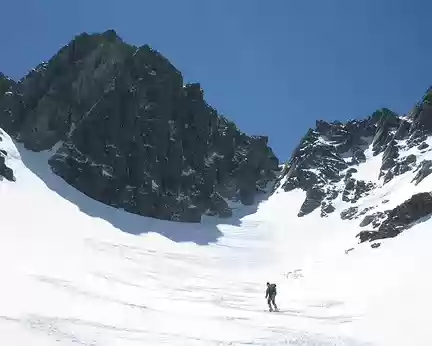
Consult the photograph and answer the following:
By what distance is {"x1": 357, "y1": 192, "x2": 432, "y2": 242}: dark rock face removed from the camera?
154 feet

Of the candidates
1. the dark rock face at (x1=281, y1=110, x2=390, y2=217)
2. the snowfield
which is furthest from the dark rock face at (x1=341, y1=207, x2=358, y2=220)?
the dark rock face at (x1=281, y1=110, x2=390, y2=217)

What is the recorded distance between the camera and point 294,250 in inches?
2338

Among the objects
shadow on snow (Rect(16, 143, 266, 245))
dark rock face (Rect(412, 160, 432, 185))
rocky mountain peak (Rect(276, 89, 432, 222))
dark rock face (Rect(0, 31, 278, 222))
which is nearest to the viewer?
dark rock face (Rect(412, 160, 432, 185))

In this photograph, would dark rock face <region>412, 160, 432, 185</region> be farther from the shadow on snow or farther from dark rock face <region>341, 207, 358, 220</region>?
the shadow on snow

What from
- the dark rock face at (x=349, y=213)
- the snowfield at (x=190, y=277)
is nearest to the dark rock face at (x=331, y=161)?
the dark rock face at (x=349, y=213)

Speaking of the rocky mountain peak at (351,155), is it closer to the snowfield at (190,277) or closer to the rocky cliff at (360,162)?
the rocky cliff at (360,162)

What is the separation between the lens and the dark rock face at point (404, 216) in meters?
47.1

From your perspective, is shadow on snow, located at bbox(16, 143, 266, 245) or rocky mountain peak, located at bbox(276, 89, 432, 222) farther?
rocky mountain peak, located at bbox(276, 89, 432, 222)

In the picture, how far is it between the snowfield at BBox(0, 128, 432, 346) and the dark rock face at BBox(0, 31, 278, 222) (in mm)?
4141

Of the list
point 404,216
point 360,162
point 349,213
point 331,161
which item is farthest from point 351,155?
point 404,216

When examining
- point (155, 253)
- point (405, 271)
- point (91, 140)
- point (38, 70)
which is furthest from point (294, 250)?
point (38, 70)

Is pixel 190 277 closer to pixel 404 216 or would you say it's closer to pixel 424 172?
pixel 404 216

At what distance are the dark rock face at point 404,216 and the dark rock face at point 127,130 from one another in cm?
2993

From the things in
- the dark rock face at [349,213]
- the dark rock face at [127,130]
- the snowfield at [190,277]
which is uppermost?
the dark rock face at [127,130]
